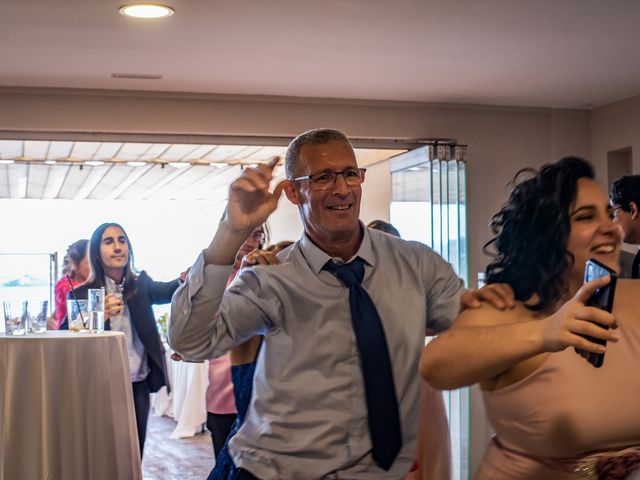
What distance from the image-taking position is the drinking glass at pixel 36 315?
3.88m

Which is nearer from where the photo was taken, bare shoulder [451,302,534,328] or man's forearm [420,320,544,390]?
man's forearm [420,320,544,390]

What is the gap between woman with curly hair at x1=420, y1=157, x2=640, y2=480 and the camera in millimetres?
1617

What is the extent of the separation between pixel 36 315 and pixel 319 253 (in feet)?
6.92

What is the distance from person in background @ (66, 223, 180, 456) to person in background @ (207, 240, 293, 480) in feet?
7.46

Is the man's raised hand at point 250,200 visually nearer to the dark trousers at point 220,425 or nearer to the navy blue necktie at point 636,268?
the dark trousers at point 220,425

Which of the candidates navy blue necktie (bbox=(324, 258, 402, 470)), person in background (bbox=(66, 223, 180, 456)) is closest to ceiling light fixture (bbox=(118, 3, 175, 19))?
person in background (bbox=(66, 223, 180, 456))

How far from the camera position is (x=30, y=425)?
3564 millimetres

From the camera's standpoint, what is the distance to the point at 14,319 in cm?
383

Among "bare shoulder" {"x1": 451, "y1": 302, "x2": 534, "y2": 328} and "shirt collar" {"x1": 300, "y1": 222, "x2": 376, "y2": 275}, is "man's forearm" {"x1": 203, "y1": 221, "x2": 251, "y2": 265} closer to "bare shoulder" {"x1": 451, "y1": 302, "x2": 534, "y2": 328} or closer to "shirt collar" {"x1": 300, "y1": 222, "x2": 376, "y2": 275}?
"shirt collar" {"x1": 300, "y1": 222, "x2": 376, "y2": 275}

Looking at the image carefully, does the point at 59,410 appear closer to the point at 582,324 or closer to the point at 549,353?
the point at 549,353

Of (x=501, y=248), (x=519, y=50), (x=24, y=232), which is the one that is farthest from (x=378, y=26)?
(x=24, y=232)

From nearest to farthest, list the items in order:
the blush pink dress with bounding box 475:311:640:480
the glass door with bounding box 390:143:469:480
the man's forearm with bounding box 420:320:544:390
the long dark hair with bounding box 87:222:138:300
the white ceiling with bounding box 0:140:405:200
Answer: the man's forearm with bounding box 420:320:544:390, the blush pink dress with bounding box 475:311:640:480, the long dark hair with bounding box 87:222:138:300, the glass door with bounding box 390:143:469:480, the white ceiling with bounding box 0:140:405:200

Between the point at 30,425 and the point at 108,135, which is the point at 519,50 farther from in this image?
the point at 30,425

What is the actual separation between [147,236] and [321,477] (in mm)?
12957
